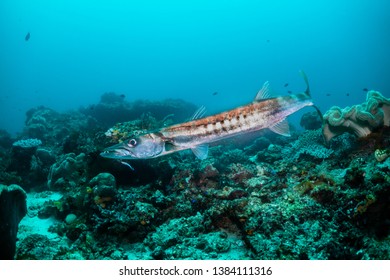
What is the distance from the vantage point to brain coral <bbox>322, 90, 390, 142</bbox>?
692 cm

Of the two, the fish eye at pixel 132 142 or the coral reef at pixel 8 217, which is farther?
the fish eye at pixel 132 142

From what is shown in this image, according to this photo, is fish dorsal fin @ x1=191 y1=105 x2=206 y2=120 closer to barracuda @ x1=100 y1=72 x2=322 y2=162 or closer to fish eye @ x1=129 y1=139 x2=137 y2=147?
barracuda @ x1=100 y1=72 x2=322 y2=162

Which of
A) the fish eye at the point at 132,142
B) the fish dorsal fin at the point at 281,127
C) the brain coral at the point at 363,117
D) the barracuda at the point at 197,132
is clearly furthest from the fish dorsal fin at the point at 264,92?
the brain coral at the point at 363,117

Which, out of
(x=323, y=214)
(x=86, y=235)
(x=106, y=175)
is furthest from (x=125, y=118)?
(x=323, y=214)

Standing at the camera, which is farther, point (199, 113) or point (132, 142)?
point (199, 113)

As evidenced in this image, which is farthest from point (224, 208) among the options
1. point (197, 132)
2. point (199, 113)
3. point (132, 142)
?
point (132, 142)

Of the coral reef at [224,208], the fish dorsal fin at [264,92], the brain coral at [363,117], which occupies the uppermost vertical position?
the brain coral at [363,117]

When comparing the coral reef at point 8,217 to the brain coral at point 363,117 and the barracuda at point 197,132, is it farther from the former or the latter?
the brain coral at point 363,117

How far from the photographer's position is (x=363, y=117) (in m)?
6.94

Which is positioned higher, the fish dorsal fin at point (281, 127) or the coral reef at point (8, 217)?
the fish dorsal fin at point (281, 127)

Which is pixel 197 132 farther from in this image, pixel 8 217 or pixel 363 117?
pixel 363 117

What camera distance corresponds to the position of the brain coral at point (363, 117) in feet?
22.7

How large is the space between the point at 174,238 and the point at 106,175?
2777 millimetres

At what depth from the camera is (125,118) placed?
24.6 metres
